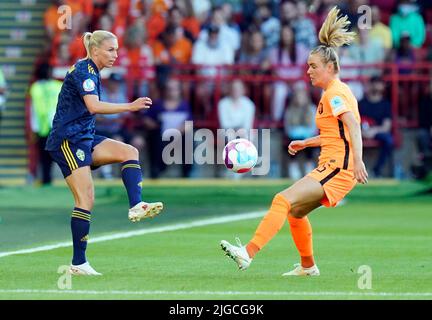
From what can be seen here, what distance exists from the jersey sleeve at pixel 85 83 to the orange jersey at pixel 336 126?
208 centimetres

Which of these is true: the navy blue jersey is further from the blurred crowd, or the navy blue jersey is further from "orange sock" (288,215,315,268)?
the blurred crowd

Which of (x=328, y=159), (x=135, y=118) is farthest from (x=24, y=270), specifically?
(x=135, y=118)

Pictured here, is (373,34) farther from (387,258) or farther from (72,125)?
(72,125)

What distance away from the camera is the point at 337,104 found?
11.2m

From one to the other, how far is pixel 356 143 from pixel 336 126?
39cm

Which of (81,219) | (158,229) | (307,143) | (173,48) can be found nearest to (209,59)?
(173,48)

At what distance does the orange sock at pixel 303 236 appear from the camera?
11.5 m

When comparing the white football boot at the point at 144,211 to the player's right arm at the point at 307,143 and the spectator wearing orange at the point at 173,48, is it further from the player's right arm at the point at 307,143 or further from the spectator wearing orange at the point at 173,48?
the spectator wearing orange at the point at 173,48

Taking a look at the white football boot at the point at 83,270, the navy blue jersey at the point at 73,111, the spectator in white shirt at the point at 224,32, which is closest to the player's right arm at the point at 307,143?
the navy blue jersey at the point at 73,111

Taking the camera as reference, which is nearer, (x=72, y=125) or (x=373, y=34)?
(x=72, y=125)

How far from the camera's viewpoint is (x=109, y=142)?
12188 millimetres

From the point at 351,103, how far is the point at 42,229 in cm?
673

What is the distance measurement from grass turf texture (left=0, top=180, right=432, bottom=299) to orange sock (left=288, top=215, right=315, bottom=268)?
252 mm
